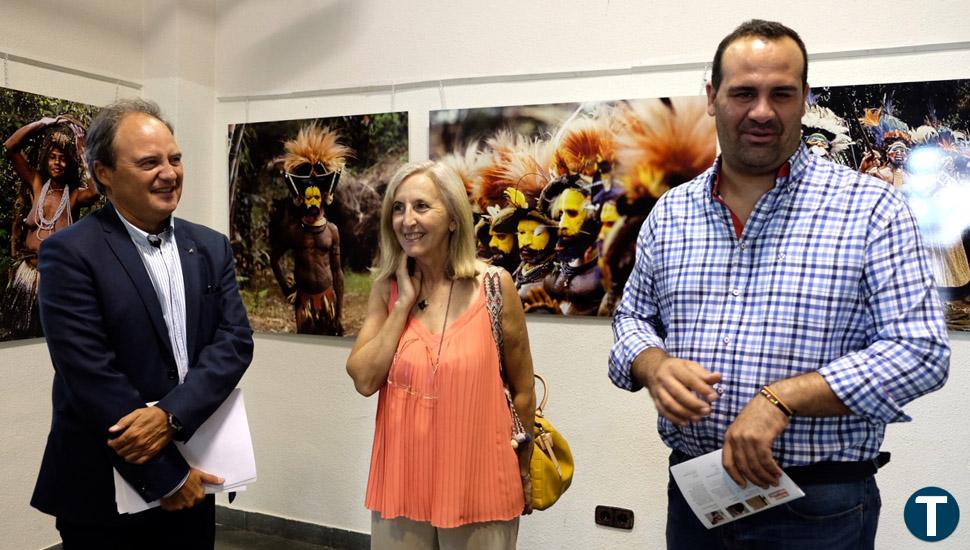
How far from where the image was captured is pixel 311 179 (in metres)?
3.74

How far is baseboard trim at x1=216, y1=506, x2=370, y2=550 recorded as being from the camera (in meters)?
3.75

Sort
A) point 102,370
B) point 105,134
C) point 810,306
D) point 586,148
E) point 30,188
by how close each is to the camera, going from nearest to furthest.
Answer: point 810,306
point 102,370
point 105,134
point 586,148
point 30,188

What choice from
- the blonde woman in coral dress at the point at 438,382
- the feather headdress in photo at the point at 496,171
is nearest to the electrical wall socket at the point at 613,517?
the blonde woman in coral dress at the point at 438,382

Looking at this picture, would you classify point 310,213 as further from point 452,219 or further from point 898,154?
point 898,154

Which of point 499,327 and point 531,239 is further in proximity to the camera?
point 531,239

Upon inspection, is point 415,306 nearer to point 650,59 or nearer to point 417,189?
point 417,189

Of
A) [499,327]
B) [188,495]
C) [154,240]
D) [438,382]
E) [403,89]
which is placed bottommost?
[188,495]

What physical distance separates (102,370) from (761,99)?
1754 millimetres

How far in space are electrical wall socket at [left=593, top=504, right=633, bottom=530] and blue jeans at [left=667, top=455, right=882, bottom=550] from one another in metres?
1.73

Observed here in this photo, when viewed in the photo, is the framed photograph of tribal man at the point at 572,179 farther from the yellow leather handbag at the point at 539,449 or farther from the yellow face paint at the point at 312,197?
the yellow leather handbag at the point at 539,449

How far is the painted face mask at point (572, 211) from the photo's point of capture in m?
3.14

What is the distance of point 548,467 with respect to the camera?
7.29ft

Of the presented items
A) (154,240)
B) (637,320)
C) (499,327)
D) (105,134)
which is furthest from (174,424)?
(637,320)

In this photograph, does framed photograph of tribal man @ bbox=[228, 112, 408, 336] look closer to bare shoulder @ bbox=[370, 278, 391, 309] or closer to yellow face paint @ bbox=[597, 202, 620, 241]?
yellow face paint @ bbox=[597, 202, 620, 241]
